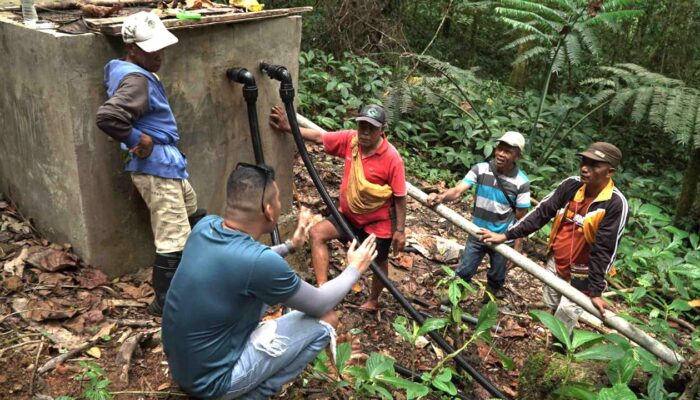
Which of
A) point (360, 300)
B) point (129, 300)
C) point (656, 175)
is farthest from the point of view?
point (656, 175)

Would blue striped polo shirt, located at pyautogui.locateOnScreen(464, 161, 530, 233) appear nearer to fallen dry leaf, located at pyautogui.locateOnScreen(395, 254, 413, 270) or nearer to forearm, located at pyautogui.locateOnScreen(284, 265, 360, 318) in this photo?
fallen dry leaf, located at pyautogui.locateOnScreen(395, 254, 413, 270)

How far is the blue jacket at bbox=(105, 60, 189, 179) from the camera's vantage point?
12.3 feet

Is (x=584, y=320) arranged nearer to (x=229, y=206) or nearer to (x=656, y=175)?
(x=229, y=206)

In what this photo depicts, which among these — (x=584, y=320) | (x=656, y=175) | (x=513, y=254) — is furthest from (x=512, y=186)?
(x=656, y=175)

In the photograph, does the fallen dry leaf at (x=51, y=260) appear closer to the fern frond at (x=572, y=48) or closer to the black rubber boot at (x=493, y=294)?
the black rubber boot at (x=493, y=294)

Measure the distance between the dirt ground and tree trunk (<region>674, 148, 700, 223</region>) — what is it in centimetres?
384

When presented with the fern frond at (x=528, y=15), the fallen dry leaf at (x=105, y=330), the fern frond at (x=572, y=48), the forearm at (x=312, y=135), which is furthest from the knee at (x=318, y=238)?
the fern frond at (x=572, y=48)

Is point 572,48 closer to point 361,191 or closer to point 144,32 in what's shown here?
point 361,191

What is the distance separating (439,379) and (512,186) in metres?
2.02

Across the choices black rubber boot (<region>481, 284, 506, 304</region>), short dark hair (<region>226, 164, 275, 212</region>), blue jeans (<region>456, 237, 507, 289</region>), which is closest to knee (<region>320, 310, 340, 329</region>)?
short dark hair (<region>226, 164, 275, 212</region>)

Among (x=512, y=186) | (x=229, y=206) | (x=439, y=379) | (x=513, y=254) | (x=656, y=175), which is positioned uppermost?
(x=229, y=206)

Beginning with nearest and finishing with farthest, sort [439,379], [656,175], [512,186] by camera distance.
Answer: [439,379] → [512,186] → [656,175]

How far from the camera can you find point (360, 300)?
5.44 metres

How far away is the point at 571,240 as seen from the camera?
447cm
